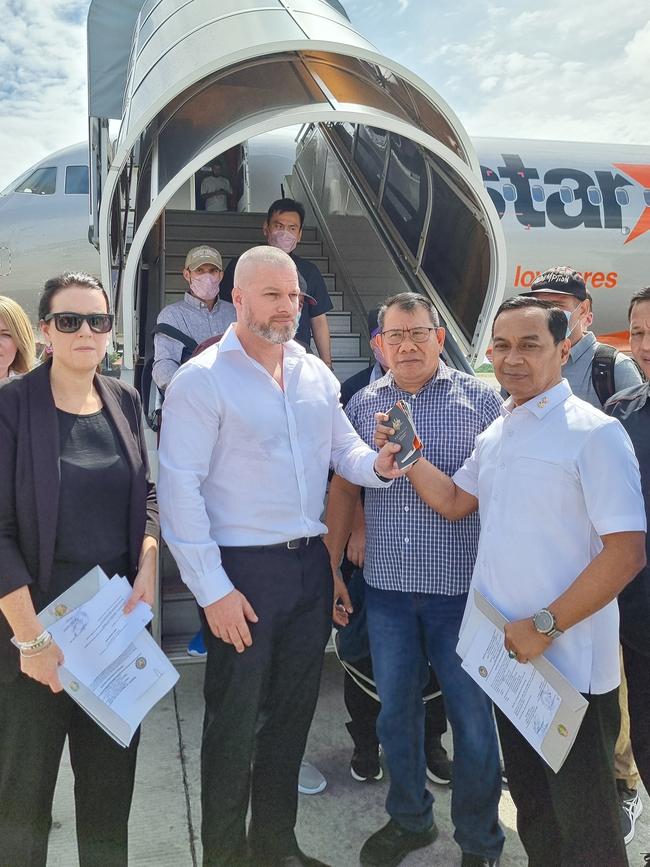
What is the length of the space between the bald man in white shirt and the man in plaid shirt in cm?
25

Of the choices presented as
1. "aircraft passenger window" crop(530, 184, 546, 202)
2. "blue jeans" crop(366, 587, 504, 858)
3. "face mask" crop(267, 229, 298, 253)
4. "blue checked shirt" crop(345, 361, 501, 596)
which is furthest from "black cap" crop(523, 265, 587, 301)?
"aircraft passenger window" crop(530, 184, 546, 202)

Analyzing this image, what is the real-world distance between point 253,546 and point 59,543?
62 cm

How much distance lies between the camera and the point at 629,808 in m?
2.67

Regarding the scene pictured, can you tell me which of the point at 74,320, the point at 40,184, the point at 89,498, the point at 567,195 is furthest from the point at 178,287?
the point at 567,195

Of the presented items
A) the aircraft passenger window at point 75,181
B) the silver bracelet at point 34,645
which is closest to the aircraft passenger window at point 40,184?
the aircraft passenger window at point 75,181

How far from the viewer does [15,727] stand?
75.2 inches

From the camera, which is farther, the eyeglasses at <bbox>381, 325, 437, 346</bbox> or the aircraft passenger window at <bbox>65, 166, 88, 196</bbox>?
the aircraft passenger window at <bbox>65, 166, 88, 196</bbox>

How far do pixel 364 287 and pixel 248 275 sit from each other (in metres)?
4.20

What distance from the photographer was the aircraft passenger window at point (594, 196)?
10523mm

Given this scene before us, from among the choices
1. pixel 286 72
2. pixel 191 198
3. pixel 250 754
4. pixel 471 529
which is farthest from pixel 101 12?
pixel 250 754

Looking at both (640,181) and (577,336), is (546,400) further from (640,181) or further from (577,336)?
(640,181)

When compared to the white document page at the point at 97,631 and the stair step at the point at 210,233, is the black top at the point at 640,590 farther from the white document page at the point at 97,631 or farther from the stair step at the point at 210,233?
the stair step at the point at 210,233

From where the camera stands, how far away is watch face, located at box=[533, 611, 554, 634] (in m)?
1.83

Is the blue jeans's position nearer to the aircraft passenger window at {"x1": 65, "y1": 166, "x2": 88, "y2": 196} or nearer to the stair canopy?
the stair canopy
